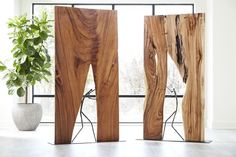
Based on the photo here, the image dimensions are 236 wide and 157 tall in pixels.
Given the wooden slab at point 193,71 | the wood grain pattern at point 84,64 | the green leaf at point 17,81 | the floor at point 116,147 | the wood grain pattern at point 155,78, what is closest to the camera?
the floor at point 116,147

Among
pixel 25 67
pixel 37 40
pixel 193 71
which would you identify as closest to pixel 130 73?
pixel 37 40

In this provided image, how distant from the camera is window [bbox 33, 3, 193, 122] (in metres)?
8.15

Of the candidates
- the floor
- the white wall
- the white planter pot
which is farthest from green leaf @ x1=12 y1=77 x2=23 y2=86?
the white wall

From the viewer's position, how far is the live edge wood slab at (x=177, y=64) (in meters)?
5.49

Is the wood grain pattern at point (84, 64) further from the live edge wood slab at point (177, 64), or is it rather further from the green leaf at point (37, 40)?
the green leaf at point (37, 40)

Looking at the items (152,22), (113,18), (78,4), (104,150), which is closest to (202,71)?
(152,22)

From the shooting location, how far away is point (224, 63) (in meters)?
7.49

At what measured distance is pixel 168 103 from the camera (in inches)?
320

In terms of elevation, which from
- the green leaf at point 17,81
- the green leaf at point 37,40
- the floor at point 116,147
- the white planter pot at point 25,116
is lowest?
the floor at point 116,147

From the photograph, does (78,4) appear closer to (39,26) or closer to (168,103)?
(39,26)

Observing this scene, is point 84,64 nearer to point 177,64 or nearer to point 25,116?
point 177,64

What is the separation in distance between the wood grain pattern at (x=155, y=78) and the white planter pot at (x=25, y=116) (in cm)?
232

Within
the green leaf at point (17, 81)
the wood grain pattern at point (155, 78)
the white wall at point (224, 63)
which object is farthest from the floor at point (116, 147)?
the white wall at point (224, 63)

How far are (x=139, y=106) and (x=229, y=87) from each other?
5.89 ft
